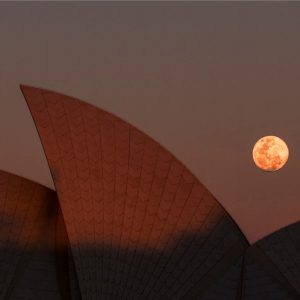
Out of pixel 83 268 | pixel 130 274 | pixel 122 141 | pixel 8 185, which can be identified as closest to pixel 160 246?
pixel 130 274

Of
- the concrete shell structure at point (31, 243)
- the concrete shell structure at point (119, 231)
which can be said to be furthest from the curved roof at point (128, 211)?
the concrete shell structure at point (31, 243)

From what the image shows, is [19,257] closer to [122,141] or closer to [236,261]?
[122,141]

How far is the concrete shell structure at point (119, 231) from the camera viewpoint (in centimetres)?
1479

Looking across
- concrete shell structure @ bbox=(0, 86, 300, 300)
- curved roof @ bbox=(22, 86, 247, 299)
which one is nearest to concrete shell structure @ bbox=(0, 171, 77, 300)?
concrete shell structure @ bbox=(0, 86, 300, 300)

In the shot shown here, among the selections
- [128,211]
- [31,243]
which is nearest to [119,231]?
[128,211]

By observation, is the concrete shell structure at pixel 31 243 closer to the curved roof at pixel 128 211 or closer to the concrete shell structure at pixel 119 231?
the concrete shell structure at pixel 119 231

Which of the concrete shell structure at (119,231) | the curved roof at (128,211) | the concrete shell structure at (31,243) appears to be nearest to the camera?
the curved roof at (128,211)

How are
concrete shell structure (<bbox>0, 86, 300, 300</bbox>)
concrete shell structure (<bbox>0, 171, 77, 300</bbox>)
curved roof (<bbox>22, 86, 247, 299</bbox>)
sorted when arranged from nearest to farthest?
curved roof (<bbox>22, 86, 247, 299</bbox>), concrete shell structure (<bbox>0, 86, 300, 300</bbox>), concrete shell structure (<bbox>0, 171, 77, 300</bbox>)

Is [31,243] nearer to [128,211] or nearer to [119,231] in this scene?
[119,231]

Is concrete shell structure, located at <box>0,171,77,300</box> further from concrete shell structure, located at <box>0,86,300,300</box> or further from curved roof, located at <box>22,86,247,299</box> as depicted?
curved roof, located at <box>22,86,247,299</box>

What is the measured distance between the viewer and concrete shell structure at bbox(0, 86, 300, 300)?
14789 mm

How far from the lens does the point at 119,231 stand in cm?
1570

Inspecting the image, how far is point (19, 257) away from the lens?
16.2 metres

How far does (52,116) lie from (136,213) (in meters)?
3.36
